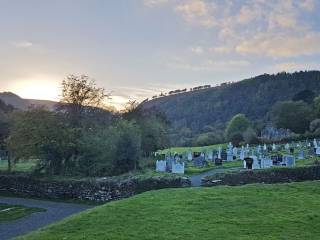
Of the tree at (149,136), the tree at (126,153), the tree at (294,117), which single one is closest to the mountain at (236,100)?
the tree at (294,117)

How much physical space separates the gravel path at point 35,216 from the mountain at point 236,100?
85446 millimetres

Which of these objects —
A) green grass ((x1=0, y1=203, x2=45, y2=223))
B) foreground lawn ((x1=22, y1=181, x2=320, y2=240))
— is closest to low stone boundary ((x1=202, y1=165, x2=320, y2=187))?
foreground lawn ((x1=22, y1=181, x2=320, y2=240))

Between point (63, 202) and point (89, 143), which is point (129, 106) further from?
point (63, 202)

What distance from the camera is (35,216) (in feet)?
70.1

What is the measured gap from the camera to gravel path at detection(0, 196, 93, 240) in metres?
17.7

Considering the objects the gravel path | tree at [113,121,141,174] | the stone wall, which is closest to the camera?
the gravel path

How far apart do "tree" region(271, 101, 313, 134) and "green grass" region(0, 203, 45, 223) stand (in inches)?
2280

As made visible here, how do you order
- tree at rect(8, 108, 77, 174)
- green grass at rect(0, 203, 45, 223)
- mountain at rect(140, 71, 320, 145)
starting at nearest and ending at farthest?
1. green grass at rect(0, 203, 45, 223)
2. tree at rect(8, 108, 77, 174)
3. mountain at rect(140, 71, 320, 145)

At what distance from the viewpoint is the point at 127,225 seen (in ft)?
42.8

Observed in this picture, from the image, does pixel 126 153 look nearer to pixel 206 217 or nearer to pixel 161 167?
pixel 161 167

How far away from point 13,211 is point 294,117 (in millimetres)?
60926

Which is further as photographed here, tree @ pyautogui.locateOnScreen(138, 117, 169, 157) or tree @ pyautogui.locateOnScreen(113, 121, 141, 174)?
tree @ pyautogui.locateOnScreen(138, 117, 169, 157)

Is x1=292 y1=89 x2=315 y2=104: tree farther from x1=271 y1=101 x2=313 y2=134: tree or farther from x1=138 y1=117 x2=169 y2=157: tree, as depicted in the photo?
x1=138 y1=117 x2=169 y2=157: tree

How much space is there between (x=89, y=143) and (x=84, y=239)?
1989 centimetres
